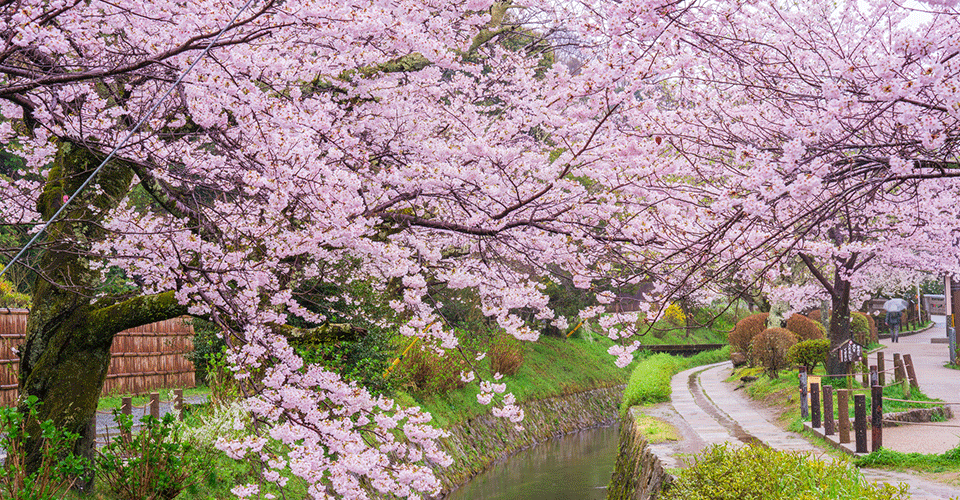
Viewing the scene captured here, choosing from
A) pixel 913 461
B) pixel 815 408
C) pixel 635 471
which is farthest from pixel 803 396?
pixel 913 461

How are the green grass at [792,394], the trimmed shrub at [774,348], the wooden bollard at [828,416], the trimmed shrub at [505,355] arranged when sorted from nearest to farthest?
the wooden bollard at [828,416] → the green grass at [792,394] → the trimmed shrub at [774,348] → the trimmed shrub at [505,355]

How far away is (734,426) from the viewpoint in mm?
12297

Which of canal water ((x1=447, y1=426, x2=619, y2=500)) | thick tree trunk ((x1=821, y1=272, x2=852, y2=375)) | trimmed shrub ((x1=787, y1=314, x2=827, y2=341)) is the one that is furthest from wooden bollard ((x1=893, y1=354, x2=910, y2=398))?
trimmed shrub ((x1=787, y1=314, x2=827, y2=341))

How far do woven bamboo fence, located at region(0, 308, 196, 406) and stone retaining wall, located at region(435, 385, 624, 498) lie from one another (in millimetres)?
6066

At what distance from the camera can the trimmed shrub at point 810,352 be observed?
16.5 meters

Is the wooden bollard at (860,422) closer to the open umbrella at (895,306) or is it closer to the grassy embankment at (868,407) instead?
the grassy embankment at (868,407)

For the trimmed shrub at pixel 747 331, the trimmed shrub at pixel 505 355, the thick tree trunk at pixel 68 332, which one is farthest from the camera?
the trimmed shrub at pixel 747 331

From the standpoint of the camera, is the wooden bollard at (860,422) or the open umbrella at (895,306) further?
the open umbrella at (895,306)

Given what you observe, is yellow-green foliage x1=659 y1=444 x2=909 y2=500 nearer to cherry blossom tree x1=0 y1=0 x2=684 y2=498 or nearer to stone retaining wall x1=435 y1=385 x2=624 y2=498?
cherry blossom tree x1=0 y1=0 x2=684 y2=498

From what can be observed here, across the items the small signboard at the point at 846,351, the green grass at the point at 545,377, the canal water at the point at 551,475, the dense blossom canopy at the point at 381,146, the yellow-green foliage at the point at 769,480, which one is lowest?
the canal water at the point at 551,475

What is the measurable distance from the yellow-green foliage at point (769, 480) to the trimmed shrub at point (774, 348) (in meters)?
11.5

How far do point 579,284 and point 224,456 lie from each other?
482 centimetres

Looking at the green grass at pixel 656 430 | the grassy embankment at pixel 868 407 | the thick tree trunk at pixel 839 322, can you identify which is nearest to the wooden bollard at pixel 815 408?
the grassy embankment at pixel 868 407

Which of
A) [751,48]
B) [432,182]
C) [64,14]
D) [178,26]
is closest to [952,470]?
[751,48]
